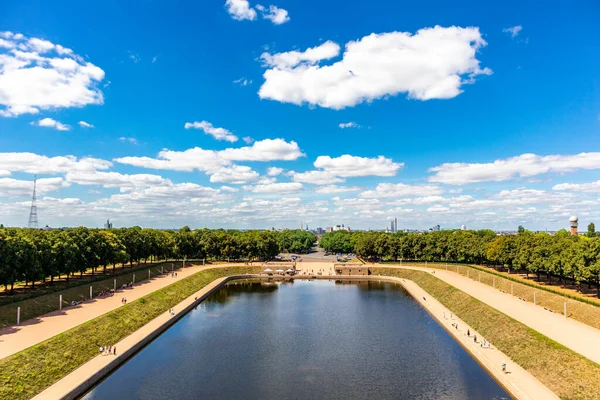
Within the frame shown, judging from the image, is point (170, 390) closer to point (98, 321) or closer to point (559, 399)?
point (98, 321)

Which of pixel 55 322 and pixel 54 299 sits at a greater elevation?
pixel 54 299

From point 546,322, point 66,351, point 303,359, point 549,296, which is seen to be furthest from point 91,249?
point 549,296

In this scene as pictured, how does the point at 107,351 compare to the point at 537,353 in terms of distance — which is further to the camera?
the point at 107,351

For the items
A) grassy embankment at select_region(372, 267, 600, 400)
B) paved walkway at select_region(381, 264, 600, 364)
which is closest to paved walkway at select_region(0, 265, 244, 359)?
grassy embankment at select_region(372, 267, 600, 400)

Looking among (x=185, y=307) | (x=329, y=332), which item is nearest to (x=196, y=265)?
(x=185, y=307)

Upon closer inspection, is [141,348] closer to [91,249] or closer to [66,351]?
[66,351]

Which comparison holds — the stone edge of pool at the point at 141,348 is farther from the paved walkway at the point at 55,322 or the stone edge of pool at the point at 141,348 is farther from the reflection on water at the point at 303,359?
the paved walkway at the point at 55,322
